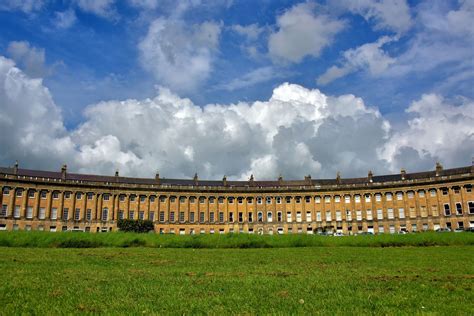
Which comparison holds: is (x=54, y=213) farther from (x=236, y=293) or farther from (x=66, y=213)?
(x=236, y=293)

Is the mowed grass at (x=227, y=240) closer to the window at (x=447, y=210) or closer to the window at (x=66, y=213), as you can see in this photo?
the window at (x=447, y=210)

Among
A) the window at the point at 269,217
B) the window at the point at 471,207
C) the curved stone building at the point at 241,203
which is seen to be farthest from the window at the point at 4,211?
the window at the point at 471,207

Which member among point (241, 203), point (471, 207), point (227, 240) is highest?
point (241, 203)

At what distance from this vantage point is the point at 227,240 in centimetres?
3703

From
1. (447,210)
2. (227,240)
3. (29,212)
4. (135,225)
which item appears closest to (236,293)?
(227,240)

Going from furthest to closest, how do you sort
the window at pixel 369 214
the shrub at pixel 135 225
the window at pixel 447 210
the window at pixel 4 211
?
the window at pixel 369 214 → the window at pixel 447 210 → the shrub at pixel 135 225 → the window at pixel 4 211

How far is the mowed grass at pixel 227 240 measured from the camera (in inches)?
1374

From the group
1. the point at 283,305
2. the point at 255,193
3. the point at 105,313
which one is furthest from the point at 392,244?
the point at 255,193

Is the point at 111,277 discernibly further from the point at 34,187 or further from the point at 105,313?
the point at 34,187

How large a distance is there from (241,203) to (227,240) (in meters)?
57.4

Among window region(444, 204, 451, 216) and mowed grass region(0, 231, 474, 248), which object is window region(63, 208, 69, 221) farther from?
window region(444, 204, 451, 216)

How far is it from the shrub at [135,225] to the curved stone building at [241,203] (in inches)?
208

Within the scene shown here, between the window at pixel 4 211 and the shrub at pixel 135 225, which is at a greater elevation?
the window at pixel 4 211

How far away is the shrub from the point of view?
80.1m
